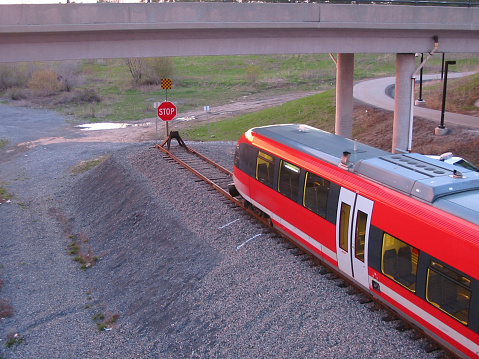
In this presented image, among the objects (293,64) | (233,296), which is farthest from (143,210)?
(293,64)

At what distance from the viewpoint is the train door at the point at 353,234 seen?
8.61 m

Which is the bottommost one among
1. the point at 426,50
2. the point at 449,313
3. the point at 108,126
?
the point at 108,126

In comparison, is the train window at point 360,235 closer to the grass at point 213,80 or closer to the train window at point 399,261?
the train window at point 399,261

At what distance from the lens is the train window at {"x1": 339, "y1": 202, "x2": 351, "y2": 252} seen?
9.16 m

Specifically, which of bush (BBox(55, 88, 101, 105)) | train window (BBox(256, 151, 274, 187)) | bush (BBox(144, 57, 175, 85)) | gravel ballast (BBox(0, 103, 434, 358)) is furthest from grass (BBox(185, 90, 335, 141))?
bush (BBox(144, 57, 175, 85))

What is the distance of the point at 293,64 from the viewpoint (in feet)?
234

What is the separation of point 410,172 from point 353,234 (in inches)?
56.2

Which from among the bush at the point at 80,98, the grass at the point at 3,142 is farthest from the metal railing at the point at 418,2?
the bush at the point at 80,98

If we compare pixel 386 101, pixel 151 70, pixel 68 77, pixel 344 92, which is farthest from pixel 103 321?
pixel 68 77

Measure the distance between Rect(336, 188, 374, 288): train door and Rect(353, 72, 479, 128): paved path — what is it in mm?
18160

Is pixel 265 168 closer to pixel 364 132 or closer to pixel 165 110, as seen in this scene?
pixel 165 110

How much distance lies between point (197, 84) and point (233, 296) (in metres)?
52.4

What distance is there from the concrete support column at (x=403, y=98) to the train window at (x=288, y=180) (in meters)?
11.7

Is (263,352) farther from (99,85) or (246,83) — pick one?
(99,85)
